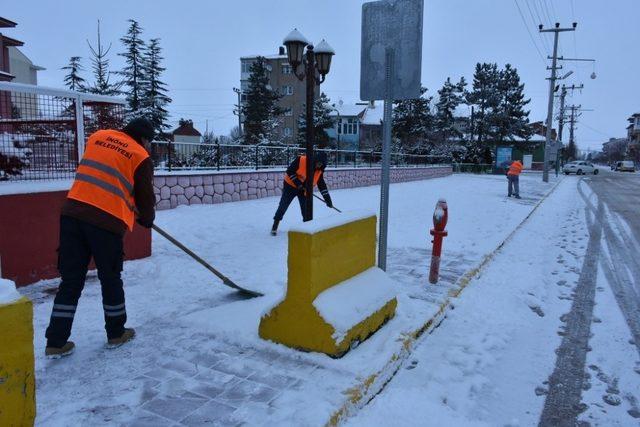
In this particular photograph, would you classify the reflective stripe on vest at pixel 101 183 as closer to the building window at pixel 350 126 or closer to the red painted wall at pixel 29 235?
the red painted wall at pixel 29 235

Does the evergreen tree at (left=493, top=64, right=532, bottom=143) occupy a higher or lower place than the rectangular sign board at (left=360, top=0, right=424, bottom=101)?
higher

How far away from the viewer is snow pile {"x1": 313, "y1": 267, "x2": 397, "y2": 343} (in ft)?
11.2

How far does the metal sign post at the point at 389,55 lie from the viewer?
182 inches

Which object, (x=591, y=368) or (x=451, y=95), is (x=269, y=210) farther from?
(x=451, y=95)

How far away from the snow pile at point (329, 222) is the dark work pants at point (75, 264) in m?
1.34

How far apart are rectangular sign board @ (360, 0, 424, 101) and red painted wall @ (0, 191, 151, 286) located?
11.5ft

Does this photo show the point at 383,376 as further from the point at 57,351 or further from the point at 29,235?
the point at 29,235

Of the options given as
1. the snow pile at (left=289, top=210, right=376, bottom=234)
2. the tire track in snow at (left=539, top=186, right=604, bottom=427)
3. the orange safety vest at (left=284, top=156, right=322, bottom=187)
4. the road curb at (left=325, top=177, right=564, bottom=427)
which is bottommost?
the tire track in snow at (left=539, top=186, right=604, bottom=427)

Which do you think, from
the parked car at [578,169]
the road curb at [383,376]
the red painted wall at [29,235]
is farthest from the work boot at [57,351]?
the parked car at [578,169]

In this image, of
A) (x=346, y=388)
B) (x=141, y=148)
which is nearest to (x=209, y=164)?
(x=141, y=148)

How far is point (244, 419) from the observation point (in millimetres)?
2650

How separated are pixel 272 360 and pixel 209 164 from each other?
32.7ft

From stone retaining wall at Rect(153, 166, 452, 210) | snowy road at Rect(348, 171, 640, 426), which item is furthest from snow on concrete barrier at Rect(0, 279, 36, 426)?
stone retaining wall at Rect(153, 166, 452, 210)

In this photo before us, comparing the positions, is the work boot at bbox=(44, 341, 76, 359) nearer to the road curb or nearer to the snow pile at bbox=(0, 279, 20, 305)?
the snow pile at bbox=(0, 279, 20, 305)
